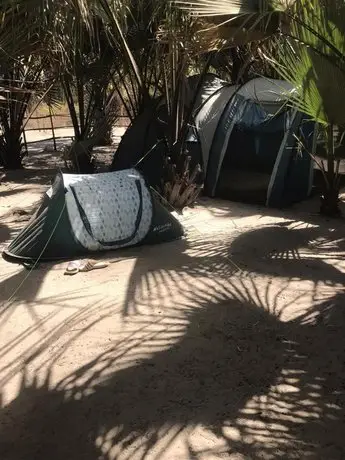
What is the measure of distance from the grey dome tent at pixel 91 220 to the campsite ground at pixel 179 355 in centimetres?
18

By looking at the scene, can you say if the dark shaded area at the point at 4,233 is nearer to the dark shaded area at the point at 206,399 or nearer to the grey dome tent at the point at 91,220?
the grey dome tent at the point at 91,220

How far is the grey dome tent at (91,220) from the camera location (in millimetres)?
4840

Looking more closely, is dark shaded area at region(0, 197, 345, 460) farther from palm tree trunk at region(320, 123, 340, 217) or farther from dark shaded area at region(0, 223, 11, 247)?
palm tree trunk at region(320, 123, 340, 217)

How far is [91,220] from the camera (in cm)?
494

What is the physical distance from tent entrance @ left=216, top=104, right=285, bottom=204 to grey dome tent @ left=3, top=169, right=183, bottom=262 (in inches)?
88.6

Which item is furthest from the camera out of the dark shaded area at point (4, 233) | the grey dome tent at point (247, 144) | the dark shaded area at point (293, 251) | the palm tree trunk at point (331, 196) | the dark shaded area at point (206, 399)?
the grey dome tent at point (247, 144)

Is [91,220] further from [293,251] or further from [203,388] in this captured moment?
[203,388]

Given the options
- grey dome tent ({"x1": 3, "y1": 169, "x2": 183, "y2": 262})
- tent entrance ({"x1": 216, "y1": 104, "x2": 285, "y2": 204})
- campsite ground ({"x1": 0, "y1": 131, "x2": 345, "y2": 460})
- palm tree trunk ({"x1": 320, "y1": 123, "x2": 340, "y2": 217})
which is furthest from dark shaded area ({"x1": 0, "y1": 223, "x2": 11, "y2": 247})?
palm tree trunk ({"x1": 320, "y1": 123, "x2": 340, "y2": 217})

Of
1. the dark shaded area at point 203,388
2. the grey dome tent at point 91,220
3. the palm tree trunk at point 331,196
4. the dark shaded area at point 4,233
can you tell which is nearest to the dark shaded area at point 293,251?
the dark shaded area at point 203,388

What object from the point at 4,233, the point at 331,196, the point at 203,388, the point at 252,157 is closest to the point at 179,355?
the point at 203,388

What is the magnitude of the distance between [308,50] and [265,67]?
14.4 ft

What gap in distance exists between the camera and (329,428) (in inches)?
94.6

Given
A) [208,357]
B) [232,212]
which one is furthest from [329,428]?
[232,212]

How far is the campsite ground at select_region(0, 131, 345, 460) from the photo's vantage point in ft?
7.88
